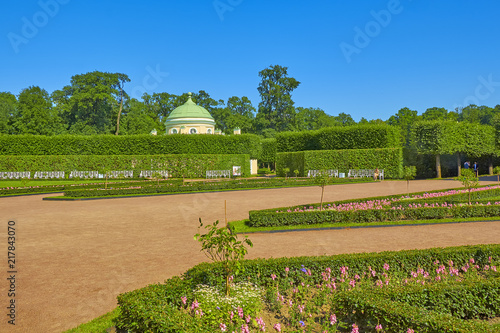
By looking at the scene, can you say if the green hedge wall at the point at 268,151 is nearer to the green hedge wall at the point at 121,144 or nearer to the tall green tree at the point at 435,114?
the green hedge wall at the point at 121,144

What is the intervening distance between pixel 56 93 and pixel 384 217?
301ft

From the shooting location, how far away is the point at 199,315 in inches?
197

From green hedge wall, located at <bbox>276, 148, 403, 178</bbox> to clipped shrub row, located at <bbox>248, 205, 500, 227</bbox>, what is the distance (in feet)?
79.2

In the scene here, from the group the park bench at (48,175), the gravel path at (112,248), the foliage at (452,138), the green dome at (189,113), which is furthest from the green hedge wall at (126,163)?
the gravel path at (112,248)

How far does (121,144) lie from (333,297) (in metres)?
42.6

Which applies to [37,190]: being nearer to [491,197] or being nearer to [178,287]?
[178,287]

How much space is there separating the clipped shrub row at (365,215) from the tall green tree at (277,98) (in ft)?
218

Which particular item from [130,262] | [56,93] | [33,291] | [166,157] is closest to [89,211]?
[130,262]

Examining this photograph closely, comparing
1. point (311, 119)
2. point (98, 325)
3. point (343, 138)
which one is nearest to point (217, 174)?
point (343, 138)

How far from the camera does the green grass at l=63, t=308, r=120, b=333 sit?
5035 millimetres

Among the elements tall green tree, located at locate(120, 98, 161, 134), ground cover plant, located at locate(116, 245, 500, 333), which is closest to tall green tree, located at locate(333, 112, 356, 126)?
tall green tree, located at locate(120, 98, 161, 134)

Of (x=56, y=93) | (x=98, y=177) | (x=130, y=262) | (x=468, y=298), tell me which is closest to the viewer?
(x=468, y=298)

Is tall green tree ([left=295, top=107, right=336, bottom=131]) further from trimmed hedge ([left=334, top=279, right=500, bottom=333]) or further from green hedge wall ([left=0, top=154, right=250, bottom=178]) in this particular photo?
trimmed hedge ([left=334, top=279, right=500, bottom=333])

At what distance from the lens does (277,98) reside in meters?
80.8
